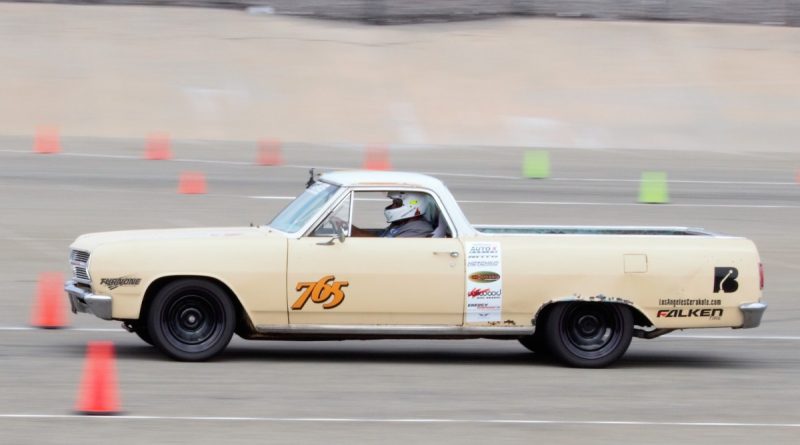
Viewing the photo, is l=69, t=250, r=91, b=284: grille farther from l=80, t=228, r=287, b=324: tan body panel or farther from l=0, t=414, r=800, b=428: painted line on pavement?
l=0, t=414, r=800, b=428: painted line on pavement

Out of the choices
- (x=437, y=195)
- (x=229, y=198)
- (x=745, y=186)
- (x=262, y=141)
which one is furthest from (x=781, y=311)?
(x=262, y=141)

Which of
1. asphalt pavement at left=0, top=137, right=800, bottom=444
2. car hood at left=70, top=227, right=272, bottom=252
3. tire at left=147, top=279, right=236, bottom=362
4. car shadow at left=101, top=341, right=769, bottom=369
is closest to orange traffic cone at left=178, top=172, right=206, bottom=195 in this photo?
asphalt pavement at left=0, top=137, right=800, bottom=444

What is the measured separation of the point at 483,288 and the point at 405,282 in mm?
604

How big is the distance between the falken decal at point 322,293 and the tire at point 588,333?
66.6 inches

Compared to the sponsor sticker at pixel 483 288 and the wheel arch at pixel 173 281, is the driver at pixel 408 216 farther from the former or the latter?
the wheel arch at pixel 173 281

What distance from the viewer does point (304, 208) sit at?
10516 millimetres

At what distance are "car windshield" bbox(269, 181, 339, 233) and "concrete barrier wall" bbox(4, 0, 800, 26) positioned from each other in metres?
27.7

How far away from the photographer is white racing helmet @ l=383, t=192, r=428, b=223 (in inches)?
414

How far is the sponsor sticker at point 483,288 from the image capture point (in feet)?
33.1

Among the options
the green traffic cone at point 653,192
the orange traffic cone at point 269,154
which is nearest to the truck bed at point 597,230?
the green traffic cone at point 653,192

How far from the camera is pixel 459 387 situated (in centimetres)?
955

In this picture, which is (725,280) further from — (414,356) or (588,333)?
(414,356)

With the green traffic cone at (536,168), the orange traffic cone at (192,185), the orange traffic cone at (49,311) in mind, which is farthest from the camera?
the green traffic cone at (536,168)

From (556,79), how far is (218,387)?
27836mm
